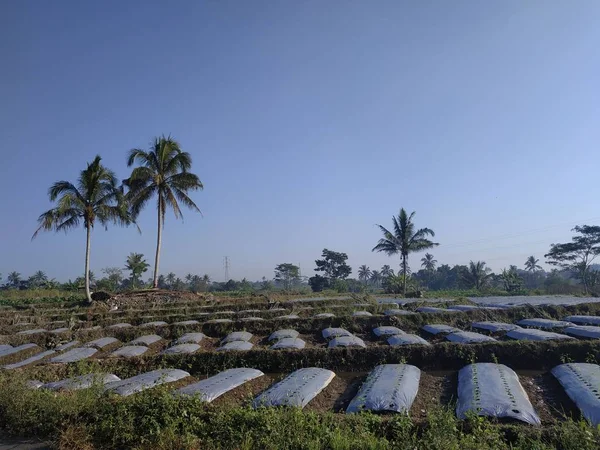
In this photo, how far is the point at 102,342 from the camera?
10.2 m

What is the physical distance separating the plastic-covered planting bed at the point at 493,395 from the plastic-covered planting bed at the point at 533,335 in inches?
105

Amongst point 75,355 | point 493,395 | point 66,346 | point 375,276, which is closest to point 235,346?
point 75,355

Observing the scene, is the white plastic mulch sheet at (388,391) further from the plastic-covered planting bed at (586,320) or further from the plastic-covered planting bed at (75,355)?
the plastic-covered planting bed at (586,320)

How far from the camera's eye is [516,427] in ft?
13.1

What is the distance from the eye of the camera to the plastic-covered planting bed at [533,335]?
8023 millimetres

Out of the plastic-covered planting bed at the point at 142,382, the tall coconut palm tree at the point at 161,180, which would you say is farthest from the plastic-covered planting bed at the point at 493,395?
the tall coconut palm tree at the point at 161,180

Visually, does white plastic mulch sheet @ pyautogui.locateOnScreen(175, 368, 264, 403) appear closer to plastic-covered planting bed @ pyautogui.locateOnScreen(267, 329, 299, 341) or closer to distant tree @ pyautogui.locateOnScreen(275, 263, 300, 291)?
plastic-covered planting bed @ pyautogui.locateOnScreen(267, 329, 299, 341)

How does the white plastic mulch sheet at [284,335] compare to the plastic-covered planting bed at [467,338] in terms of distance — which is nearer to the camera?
the plastic-covered planting bed at [467,338]

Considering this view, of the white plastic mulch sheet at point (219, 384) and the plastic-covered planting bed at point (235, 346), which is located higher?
the plastic-covered planting bed at point (235, 346)

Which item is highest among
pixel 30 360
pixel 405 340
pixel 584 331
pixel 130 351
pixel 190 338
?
pixel 584 331

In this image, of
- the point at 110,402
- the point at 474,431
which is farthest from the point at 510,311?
the point at 110,402

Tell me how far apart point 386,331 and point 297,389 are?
5060 millimetres

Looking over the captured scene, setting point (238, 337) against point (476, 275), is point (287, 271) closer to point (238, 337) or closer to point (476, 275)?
point (476, 275)

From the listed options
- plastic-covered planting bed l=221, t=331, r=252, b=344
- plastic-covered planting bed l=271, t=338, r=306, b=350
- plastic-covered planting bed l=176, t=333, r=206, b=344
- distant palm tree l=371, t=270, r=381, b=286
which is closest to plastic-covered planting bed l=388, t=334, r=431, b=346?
plastic-covered planting bed l=271, t=338, r=306, b=350
